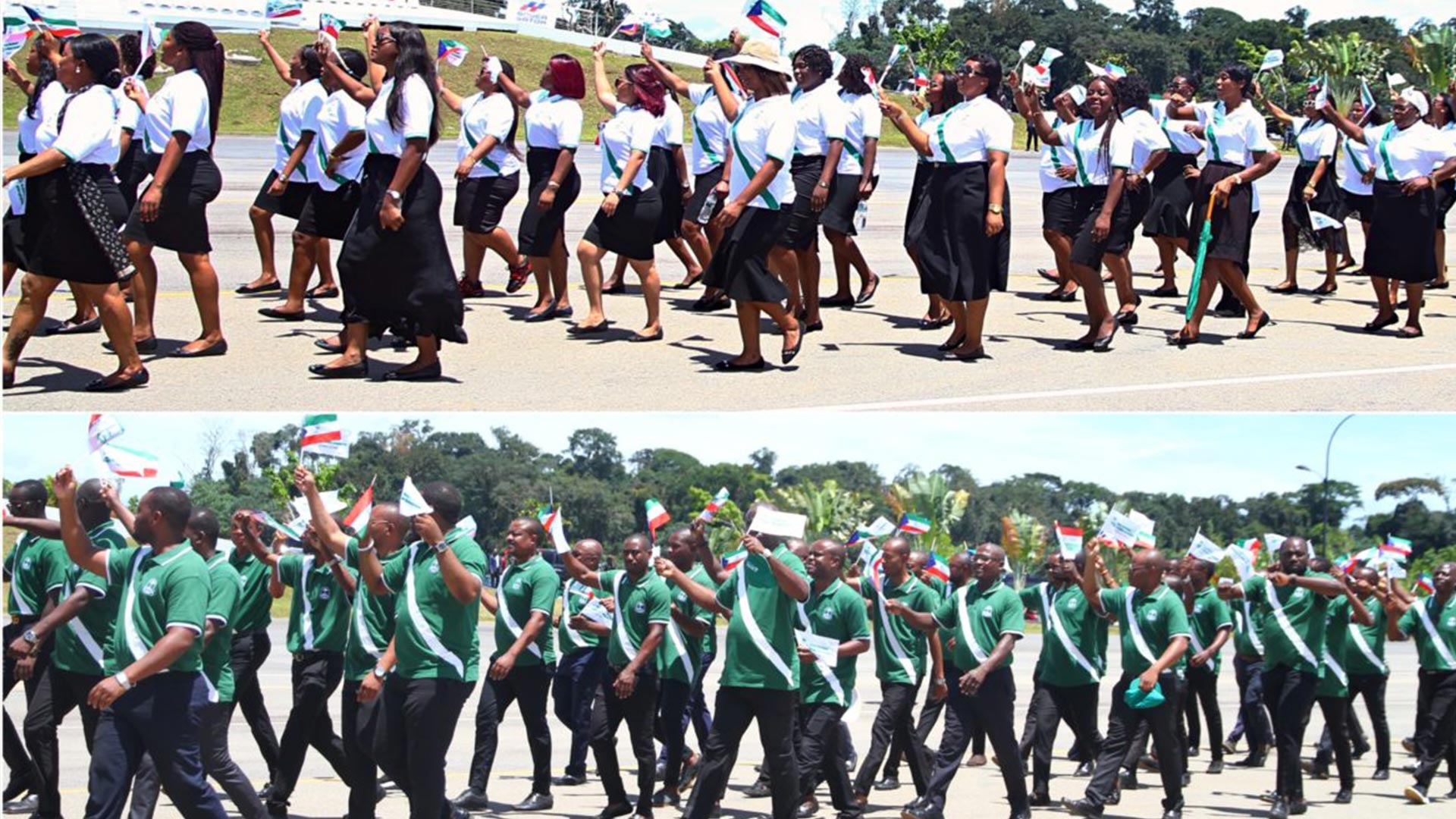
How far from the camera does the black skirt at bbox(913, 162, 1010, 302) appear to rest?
11.4 metres

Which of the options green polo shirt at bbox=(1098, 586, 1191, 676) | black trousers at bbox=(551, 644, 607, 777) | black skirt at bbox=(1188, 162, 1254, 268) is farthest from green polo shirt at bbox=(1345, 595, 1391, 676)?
black trousers at bbox=(551, 644, 607, 777)

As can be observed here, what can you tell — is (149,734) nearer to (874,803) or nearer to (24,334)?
(24,334)

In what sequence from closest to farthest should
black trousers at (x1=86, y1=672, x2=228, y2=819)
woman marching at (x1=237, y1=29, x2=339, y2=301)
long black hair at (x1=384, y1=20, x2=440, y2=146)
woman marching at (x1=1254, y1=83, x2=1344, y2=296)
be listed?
black trousers at (x1=86, y1=672, x2=228, y2=819) → long black hair at (x1=384, y1=20, x2=440, y2=146) → woman marching at (x1=237, y1=29, x2=339, y2=301) → woman marching at (x1=1254, y1=83, x2=1344, y2=296)

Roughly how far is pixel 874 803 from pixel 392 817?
266 centimetres

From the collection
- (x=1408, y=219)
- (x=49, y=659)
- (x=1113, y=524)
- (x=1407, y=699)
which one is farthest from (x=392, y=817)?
(x=1407, y=699)

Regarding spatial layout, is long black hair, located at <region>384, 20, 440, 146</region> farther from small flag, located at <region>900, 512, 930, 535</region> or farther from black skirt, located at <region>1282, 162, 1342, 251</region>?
black skirt, located at <region>1282, 162, 1342, 251</region>

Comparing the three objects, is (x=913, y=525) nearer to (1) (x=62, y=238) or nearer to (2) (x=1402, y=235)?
(2) (x=1402, y=235)

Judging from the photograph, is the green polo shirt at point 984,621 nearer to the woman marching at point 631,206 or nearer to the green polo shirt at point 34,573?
the woman marching at point 631,206

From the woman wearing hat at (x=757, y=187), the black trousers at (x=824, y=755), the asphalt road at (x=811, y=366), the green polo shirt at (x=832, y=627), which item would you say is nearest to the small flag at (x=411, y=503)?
the black trousers at (x=824, y=755)

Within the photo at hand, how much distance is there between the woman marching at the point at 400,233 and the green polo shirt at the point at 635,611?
1.85 m

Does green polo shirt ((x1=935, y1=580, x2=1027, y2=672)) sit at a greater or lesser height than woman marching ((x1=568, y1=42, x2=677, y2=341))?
lesser

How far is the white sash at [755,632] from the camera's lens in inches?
317

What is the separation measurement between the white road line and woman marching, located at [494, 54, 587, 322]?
303 centimetres

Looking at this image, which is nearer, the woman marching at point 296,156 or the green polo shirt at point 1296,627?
the green polo shirt at point 1296,627
